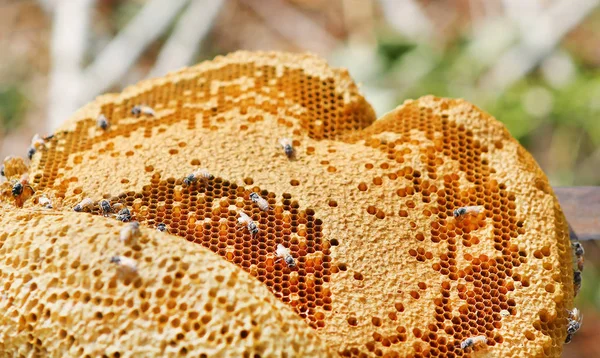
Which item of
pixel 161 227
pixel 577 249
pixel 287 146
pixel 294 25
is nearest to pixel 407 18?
pixel 294 25

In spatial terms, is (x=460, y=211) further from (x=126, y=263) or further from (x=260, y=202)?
(x=126, y=263)

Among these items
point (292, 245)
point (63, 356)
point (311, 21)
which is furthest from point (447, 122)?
point (311, 21)

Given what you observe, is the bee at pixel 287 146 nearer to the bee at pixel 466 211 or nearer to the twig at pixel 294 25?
the bee at pixel 466 211

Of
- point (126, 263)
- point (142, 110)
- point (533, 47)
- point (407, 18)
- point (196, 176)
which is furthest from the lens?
point (407, 18)

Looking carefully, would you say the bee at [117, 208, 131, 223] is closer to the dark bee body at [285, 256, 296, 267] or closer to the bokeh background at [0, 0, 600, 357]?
the dark bee body at [285, 256, 296, 267]

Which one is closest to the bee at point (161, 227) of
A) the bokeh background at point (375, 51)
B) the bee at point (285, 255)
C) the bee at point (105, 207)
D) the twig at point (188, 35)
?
the bee at point (105, 207)

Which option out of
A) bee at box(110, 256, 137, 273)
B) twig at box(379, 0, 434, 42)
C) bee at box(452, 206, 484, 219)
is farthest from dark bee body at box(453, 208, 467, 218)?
twig at box(379, 0, 434, 42)
